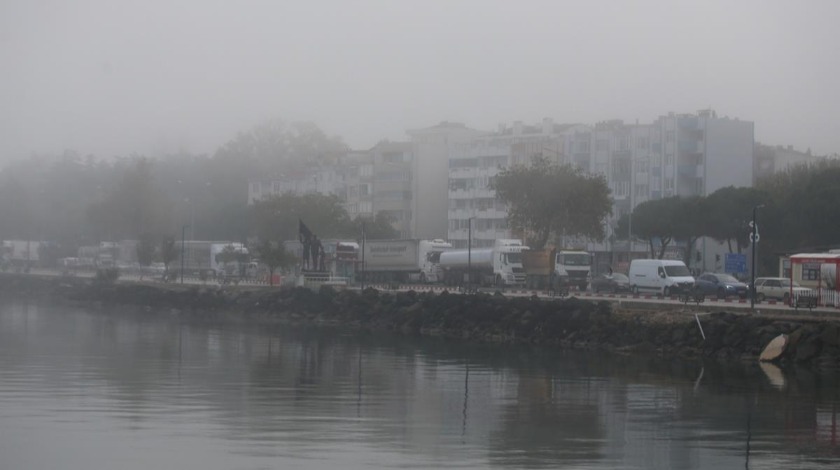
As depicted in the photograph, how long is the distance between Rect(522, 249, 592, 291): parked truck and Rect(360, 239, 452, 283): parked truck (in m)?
10.0

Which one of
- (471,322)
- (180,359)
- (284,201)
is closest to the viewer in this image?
(180,359)

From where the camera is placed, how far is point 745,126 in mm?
108188

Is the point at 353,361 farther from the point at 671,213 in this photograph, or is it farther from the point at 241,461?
the point at 671,213

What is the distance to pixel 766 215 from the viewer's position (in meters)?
80.9

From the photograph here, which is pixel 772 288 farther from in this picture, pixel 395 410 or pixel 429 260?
pixel 395 410

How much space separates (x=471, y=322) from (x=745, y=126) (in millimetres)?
65009

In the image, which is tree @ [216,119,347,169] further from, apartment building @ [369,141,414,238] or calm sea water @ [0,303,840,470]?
calm sea water @ [0,303,840,470]

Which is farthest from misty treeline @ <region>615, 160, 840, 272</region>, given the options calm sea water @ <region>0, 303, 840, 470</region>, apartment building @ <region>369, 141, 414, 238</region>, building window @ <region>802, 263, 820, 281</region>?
calm sea water @ <region>0, 303, 840, 470</region>

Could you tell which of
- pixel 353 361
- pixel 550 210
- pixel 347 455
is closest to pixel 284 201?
pixel 550 210

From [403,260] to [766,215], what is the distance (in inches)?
1016

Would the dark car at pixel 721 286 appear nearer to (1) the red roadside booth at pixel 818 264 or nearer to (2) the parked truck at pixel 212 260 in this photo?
(1) the red roadside booth at pixel 818 264

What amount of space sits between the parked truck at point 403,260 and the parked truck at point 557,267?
10.0 m

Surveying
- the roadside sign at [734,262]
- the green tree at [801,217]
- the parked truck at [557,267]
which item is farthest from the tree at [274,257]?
the green tree at [801,217]

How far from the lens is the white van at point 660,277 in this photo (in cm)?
5906
